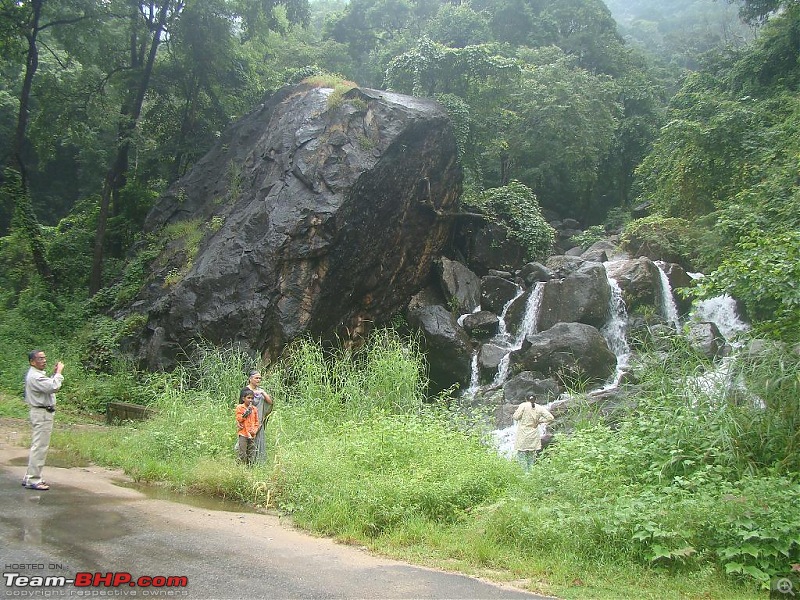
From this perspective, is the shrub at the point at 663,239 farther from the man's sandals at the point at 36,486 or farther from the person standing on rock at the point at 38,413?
the man's sandals at the point at 36,486

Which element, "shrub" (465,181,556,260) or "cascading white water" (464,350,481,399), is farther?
"shrub" (465,181,556,260)

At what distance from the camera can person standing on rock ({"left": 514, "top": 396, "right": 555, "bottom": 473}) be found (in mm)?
8594

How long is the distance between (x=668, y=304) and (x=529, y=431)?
32.4 feet

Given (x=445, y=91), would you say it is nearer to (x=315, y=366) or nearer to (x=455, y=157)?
(x=455, y=157)

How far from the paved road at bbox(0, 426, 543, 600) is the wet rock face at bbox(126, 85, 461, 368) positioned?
305 inches

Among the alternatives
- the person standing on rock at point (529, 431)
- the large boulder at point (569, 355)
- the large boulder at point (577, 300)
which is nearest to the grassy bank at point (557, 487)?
the person standing on rock at point (529, 431)

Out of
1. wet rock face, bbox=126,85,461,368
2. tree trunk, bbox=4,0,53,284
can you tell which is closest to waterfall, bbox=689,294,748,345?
wet rock face, bbox=126,85,461,368

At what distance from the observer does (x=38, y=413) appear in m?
6.53

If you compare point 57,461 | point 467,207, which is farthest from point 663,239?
point 57,461

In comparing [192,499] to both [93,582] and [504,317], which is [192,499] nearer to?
[93,582]

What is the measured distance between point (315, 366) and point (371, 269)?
18.9 feet

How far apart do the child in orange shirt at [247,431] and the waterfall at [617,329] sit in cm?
977

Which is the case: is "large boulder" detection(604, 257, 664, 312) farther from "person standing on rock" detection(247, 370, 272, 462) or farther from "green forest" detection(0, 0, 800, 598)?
"person standing on rock" detection(247, 370, 272, 462)

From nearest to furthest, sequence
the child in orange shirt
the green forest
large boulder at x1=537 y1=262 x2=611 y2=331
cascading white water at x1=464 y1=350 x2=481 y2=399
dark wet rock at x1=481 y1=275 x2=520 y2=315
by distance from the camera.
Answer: the green forest, the child in orange shirt, cascading white water at x1=464 y1=350 x2=481 y2=399, large boulder at x1=537 y1=262 x2=611 y2=331, dark wet rock at x1=481 y1=275 x2=520 y2=315
